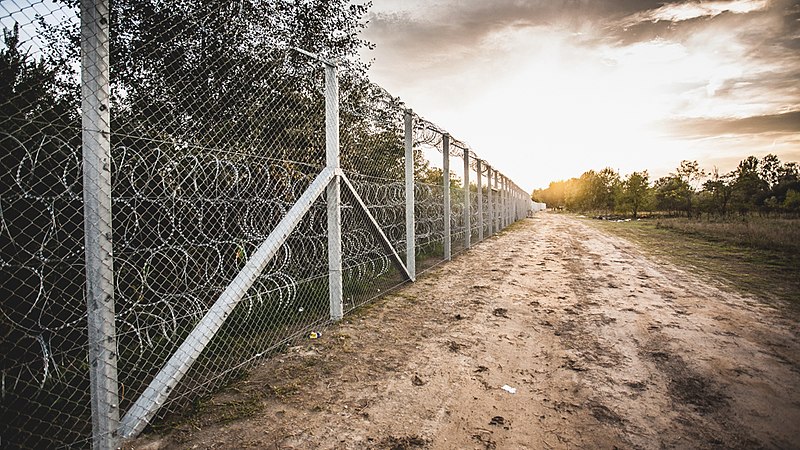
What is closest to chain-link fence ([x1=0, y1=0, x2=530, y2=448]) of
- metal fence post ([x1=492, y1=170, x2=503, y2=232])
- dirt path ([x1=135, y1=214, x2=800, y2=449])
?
dirt path ([x1=135, y1=214, x2=800, y2=449])

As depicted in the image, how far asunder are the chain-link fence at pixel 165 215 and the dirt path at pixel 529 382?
1.73 ft

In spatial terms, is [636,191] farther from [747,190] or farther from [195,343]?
[195,343]

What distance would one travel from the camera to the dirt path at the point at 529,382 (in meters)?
2.02

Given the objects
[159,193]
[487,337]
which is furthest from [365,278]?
[159,193]

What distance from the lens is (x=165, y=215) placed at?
3.00m

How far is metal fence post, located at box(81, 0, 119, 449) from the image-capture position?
1.84 meters

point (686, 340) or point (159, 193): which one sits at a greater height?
point (159, 193)

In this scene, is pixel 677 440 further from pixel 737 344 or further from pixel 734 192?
pixel 734 192

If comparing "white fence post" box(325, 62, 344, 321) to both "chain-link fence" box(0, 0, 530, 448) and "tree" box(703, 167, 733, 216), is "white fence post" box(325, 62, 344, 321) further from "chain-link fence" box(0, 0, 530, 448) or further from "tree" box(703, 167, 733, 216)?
"tree" box(703, 167, 733, 216)

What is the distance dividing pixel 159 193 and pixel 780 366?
529 cm

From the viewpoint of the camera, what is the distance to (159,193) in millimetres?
3068

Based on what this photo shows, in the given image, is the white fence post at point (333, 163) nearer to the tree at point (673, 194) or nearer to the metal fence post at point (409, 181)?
the metal fence post at point (409, 181)

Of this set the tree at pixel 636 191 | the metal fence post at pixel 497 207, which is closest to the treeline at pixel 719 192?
the tree at pixel 636 191

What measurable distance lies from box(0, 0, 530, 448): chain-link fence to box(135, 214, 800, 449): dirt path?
526 millimetres
